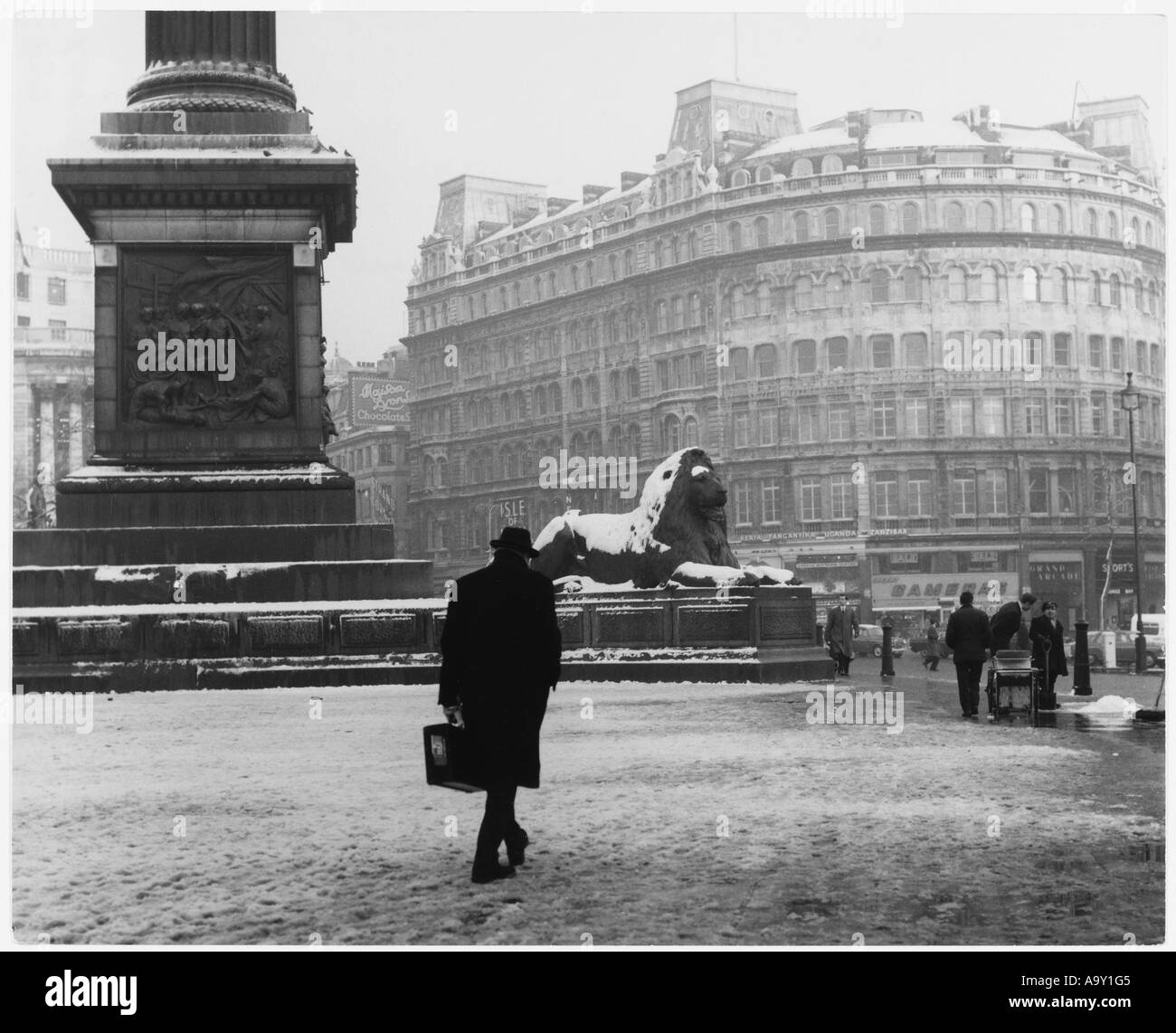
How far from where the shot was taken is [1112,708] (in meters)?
17.5

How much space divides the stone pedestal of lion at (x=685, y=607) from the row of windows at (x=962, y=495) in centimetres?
5752

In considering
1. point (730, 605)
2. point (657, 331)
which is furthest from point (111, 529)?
point (657, 331)

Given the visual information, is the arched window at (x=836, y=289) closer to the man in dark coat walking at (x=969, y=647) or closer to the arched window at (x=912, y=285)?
the arched window at (x=912, y=285)

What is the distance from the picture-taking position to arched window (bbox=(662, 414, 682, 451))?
8675cm

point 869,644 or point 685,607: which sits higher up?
point 685,607

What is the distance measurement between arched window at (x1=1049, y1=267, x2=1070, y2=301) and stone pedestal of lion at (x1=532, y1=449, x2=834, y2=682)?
64140mm

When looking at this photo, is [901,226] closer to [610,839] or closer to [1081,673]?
[1081,673]

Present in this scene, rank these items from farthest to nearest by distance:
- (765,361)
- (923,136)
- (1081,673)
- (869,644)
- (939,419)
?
(765,361), (923,136), (939,419), (869,644), (1081,673)

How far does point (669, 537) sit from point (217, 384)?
19.7 ft

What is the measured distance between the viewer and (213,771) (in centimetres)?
1176

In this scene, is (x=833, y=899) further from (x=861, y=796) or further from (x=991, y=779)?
(x=991, y=779)

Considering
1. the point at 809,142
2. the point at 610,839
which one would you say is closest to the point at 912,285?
the point at 809,142

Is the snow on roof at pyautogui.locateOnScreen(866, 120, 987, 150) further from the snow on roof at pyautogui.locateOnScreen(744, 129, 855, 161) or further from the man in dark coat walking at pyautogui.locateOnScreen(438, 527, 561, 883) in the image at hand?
the man in dark coat walking at pyautogui.locateOnScreen(438, 527, 561, 883)

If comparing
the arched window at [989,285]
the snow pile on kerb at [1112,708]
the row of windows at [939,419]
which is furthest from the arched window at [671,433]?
the snow pile on kerb at [1112,708]
